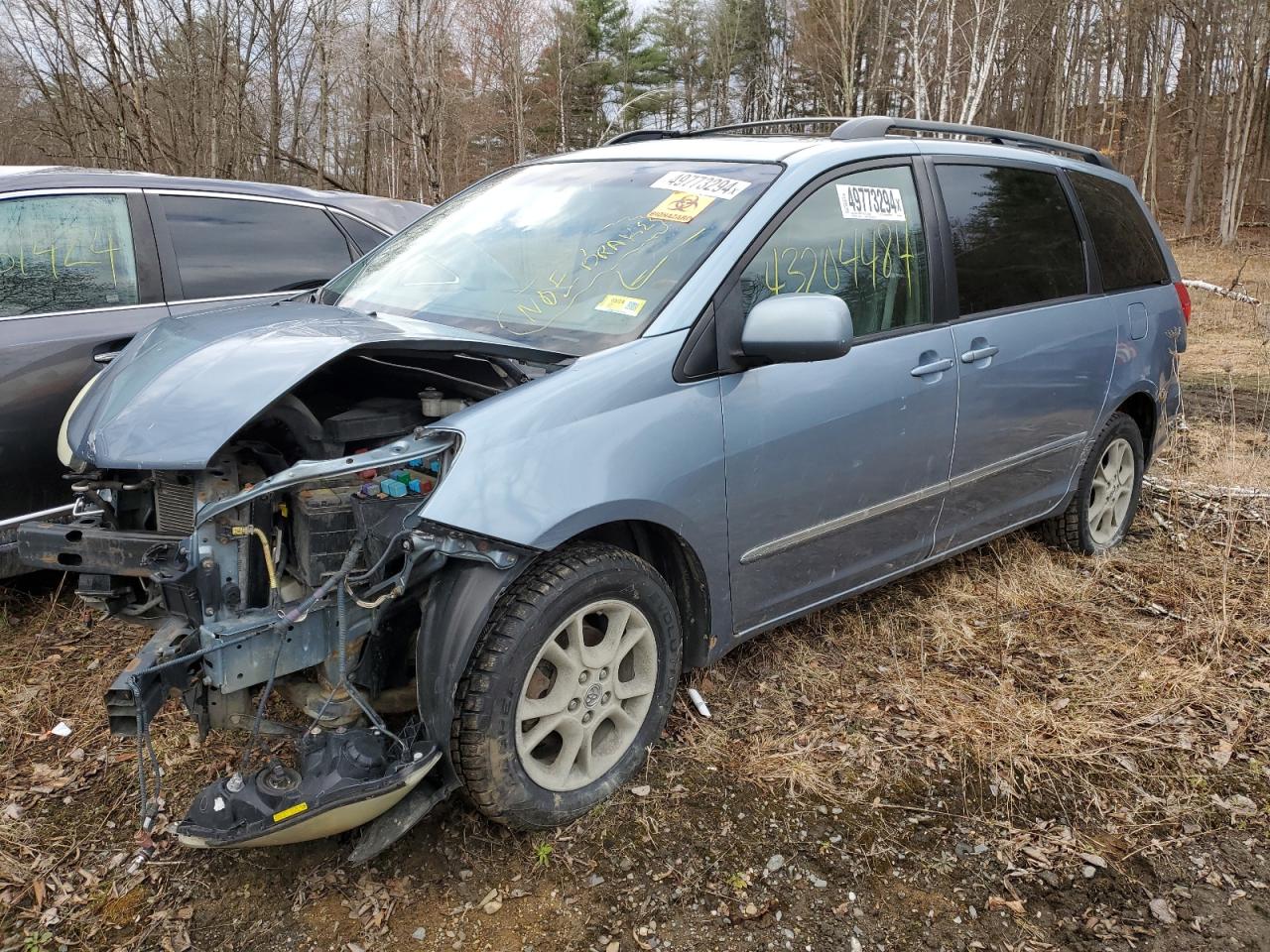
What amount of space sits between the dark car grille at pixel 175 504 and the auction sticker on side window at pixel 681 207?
1593 mm

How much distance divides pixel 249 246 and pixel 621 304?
2.62 m

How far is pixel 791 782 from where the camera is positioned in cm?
270

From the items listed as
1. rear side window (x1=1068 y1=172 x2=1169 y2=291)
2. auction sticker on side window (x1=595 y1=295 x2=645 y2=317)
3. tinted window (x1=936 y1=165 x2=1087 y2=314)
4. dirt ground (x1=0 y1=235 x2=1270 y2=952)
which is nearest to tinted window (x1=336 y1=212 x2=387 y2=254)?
dirt ground (x1=0 y1=235 x2=1270 y2=952)

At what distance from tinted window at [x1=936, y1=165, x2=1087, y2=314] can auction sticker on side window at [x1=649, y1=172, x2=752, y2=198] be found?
0.97 metres

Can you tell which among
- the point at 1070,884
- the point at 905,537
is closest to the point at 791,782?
the point at 1070,884

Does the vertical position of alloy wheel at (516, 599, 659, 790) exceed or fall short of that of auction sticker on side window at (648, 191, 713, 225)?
it falls short

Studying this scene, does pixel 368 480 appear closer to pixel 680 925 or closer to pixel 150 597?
pixel 150 597

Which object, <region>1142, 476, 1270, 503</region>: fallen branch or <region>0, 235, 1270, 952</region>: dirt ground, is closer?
<region>0, 235, 1270, 952</region>: dirt ground

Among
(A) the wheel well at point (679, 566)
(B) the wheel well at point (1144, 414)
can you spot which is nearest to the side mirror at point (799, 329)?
(A) the wheel well at point (679, 566)

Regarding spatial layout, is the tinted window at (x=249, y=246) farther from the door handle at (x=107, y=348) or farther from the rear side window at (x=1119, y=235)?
the rear side window at (x=1119, y=235)

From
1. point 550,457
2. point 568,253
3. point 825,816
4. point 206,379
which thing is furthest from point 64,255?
point 825,816

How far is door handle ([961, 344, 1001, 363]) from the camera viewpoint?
133 inches

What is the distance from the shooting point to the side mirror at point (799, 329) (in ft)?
8.23

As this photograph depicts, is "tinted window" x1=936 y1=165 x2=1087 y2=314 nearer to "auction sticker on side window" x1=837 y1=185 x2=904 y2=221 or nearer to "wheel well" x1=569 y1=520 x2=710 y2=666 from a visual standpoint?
"auction sticker on side window" x1=837 y1=185 x2=904 y2=221
